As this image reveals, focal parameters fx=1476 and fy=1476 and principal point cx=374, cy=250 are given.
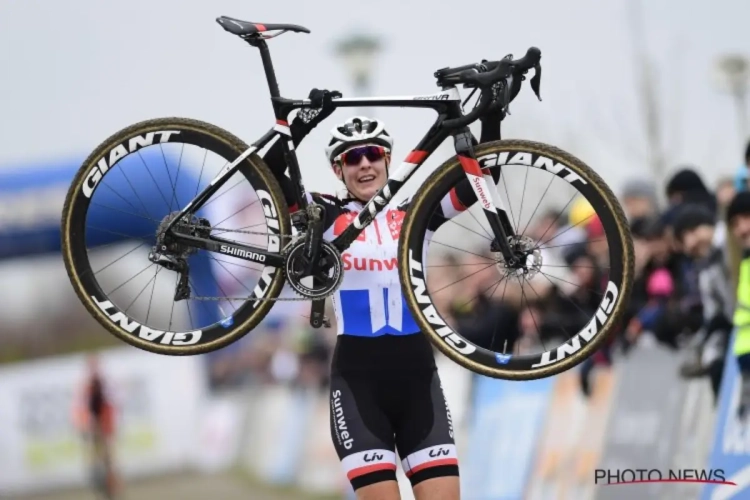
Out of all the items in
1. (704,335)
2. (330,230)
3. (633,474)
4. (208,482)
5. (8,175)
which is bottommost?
(208,482)

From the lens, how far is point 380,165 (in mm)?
7176

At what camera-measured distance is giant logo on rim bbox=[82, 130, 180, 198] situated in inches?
271

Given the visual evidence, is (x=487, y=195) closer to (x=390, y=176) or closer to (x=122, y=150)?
(x=390, y=176)

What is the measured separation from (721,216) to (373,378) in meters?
3.78

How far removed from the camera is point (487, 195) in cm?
659

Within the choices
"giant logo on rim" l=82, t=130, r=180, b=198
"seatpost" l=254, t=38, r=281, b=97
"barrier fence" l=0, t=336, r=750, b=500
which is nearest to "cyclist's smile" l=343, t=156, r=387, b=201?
"seatpost" l=254, t=38, r=281, b=97

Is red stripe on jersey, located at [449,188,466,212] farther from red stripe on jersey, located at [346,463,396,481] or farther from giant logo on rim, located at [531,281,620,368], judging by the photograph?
red stripe on jersey, located at [346,463,396,481]

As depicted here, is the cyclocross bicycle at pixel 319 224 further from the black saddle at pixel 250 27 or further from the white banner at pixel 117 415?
the white banner at pixel 117 415

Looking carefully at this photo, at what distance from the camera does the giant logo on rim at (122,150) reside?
6.88m

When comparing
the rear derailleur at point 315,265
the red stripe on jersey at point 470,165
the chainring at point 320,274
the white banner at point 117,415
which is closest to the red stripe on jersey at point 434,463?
the rear derailleur at point 315,265

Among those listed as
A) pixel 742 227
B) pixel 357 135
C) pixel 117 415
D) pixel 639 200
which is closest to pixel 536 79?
pixel 357 135

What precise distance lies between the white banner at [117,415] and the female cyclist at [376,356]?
16389 mm

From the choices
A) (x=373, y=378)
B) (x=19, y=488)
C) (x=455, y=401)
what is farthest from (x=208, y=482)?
(x=373, y=378)

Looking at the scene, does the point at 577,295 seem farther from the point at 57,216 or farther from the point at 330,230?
the point at 57,216
